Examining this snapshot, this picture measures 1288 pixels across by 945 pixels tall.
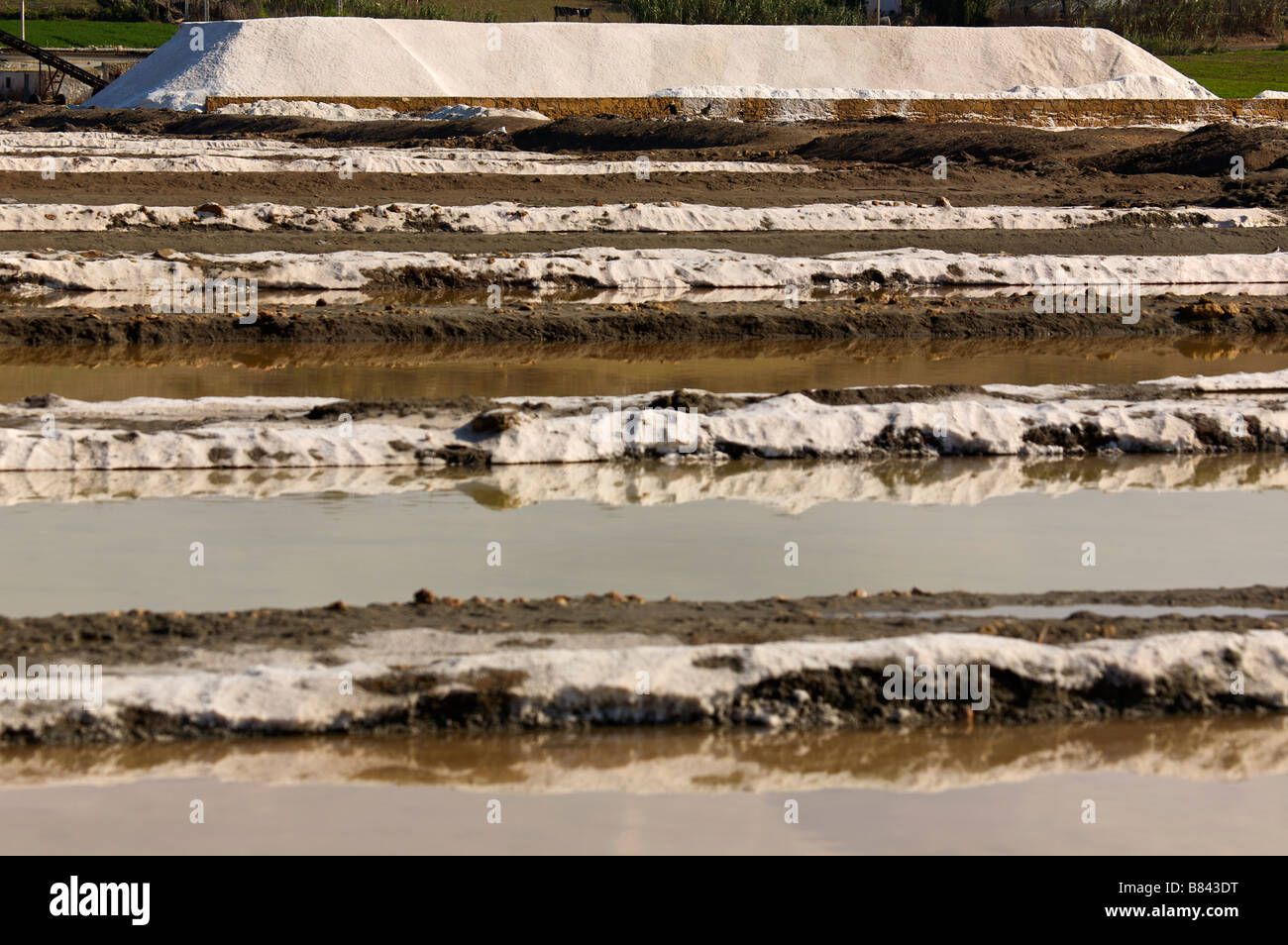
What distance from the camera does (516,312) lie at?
12.1 meters

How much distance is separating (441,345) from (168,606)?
21.3 ft

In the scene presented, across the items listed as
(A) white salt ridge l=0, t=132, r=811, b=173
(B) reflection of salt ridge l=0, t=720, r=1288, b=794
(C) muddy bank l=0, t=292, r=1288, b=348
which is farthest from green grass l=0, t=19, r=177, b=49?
(B) reflection of salt ridge l=0, t=720, r=1288, b=794

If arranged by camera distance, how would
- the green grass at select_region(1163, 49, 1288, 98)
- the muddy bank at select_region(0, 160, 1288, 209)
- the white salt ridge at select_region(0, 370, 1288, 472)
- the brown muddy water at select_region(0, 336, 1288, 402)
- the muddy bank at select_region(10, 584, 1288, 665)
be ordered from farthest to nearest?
1. the green grass at select_region(1163, 49, 1288, 98)
2. the muddy bank at select_region(0, 160, 1288, 209)
3. the brown muddy water at select_region(0, 336, 1288, 402)
4. the white salt ridge at select_region(0, 370, 1288, 472)
5. the muddy bank at select_region(10, 584, 1288, 665)

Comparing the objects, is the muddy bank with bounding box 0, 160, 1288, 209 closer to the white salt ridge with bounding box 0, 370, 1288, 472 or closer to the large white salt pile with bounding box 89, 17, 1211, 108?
the white salt ridge with bounding box 0, 370, 1288, 472

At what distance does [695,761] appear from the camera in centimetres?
408

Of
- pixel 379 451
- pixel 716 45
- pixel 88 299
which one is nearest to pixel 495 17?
pixel 716 45

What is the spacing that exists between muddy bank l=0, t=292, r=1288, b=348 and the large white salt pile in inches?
1102

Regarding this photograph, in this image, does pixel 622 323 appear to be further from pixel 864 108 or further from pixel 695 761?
pixel 864 108

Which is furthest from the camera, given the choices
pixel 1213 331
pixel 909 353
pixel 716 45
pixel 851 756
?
pixel 716 45

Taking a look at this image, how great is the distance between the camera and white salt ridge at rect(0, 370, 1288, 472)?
7.29 meters

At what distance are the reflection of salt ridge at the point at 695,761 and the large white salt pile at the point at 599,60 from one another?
36.9 m

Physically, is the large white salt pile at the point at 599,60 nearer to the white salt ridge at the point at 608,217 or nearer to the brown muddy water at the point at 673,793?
the white salt ridge at the point at 608,217

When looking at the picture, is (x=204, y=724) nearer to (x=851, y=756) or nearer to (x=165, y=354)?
(x=851, y=756)

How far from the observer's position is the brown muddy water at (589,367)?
31.5 ft
